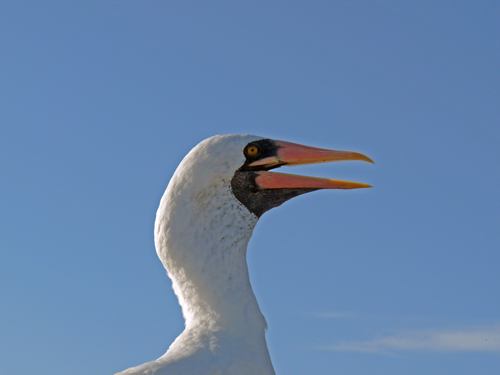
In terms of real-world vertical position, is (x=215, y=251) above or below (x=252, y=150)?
below

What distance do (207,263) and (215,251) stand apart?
0.15 meters

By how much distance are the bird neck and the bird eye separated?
70cm

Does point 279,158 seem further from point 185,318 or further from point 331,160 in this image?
point 185,318

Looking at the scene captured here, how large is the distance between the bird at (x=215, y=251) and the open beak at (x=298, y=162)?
8.3 inches

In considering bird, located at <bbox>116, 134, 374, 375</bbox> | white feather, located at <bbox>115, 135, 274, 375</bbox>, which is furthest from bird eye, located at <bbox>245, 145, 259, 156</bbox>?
white feather, located at <bbox>115, 135, 274, 375</bbox>

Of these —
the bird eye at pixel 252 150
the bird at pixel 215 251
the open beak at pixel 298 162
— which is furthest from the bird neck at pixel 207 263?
the open beak at pixel 298 162

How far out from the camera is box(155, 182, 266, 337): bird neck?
264 inches

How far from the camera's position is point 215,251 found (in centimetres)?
676

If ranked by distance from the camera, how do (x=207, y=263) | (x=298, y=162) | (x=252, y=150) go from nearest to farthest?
(x=207, y=263) < (x=252, y=150) < (x=298, y=162)

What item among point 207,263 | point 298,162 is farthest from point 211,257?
point 298,162

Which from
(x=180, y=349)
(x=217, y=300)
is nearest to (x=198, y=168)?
(x=217, y=300)

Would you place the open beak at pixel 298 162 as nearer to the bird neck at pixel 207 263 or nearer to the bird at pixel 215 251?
the bird at pixel 215 251

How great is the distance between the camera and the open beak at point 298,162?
740 centimetres

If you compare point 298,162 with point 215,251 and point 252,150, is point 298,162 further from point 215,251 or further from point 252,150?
point 215,251
